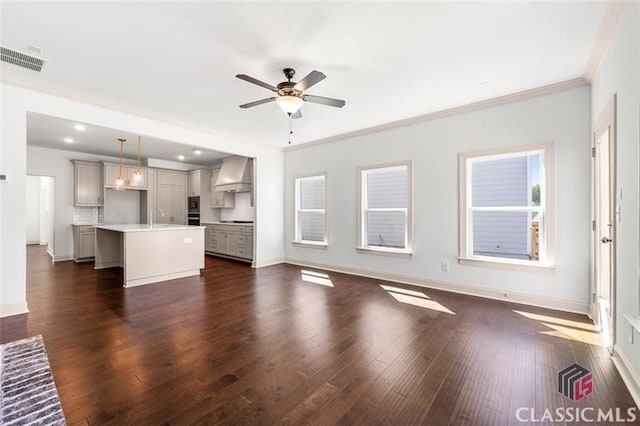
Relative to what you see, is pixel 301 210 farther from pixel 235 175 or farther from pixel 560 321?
pixel 560 321

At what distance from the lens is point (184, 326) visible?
9.60 feet

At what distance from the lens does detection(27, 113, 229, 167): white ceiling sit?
490cm

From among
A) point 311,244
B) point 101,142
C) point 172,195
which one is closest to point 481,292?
point 311,244

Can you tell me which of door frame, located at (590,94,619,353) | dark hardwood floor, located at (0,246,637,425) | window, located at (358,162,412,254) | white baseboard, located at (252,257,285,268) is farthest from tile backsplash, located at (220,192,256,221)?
door frame, located at (590,94,619,353)

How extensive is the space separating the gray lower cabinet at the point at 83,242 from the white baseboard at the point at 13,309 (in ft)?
13.0

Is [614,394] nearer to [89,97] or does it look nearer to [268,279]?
[268,279]

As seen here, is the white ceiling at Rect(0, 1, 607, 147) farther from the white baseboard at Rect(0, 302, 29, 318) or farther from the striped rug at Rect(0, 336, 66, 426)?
the striped rug at Rect(0, 336, 66, 426)

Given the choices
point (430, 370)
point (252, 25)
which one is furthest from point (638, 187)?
point (252, 25)

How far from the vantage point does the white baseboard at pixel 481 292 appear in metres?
3.34

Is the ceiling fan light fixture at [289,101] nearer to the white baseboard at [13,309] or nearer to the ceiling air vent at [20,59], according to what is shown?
the ceiling air vent at [20,59]

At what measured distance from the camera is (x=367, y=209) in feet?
17.4

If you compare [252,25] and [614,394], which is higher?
[252,25]

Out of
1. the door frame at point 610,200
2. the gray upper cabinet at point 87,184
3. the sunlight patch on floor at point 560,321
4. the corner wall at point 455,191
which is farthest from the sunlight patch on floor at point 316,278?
the gray upper cabinet at point 87,184

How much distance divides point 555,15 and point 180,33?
3112 millimetres
